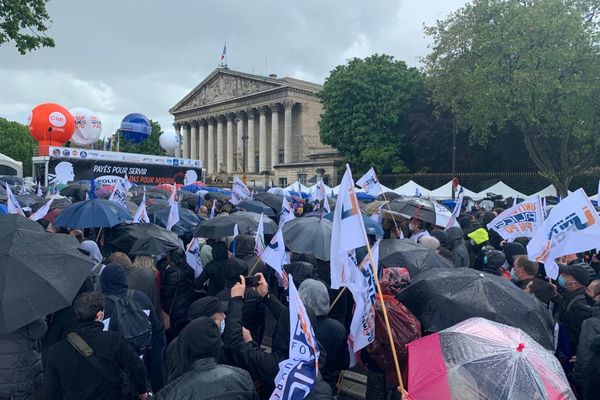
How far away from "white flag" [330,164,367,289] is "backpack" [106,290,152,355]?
1544mm

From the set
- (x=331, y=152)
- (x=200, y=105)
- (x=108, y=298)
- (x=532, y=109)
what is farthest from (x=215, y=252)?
(x=200, y=105)

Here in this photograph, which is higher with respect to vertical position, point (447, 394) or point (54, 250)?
point (54, 250)

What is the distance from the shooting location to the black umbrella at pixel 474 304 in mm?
3549

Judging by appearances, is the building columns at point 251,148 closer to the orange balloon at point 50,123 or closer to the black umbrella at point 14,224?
the orange balloon at point 50,123

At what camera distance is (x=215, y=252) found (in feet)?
18.2

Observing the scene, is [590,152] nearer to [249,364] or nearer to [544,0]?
[544,0]

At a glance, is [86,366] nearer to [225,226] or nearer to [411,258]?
[411,258]

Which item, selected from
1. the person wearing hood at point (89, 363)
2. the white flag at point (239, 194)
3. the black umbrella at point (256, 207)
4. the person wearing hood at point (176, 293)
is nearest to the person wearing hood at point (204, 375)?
the person wearing hood at point (89, 363)

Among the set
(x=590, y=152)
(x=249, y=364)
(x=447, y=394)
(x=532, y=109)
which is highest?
(x=532, y=109)

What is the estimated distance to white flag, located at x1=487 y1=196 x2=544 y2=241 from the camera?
7.13 metres

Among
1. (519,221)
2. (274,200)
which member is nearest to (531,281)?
(519,221)

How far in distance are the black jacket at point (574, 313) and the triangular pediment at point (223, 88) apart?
195 ft

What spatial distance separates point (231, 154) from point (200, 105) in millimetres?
9888

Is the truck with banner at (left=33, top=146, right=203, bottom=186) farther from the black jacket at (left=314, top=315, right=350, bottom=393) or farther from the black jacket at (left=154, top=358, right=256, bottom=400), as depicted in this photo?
the black jacket at (left=154, top=358, right=256, bottom=400)
